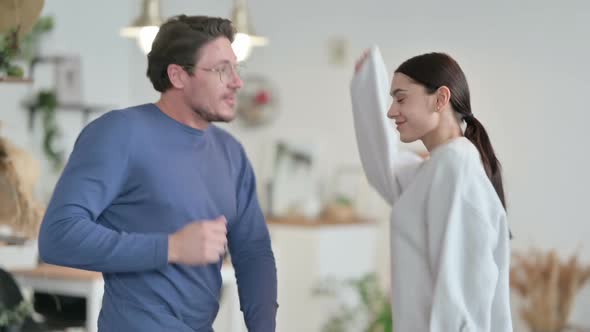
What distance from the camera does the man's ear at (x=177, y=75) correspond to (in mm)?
1900

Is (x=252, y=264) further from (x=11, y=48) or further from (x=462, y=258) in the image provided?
(x=11, y=48)

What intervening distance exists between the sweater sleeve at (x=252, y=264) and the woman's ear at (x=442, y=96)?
→ 0.48 m

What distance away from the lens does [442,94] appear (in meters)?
1.84

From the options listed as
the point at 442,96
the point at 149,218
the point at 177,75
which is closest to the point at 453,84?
the point at 442,96

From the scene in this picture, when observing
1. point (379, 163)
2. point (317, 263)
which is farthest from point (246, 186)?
point (317, 263)

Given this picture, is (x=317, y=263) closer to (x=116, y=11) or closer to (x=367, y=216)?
(x=367, y=216)

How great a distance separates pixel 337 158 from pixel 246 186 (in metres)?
4.20

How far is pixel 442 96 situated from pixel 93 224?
2.42 ft

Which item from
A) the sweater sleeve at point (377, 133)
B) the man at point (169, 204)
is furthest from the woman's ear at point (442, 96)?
the man at point (169, 204)

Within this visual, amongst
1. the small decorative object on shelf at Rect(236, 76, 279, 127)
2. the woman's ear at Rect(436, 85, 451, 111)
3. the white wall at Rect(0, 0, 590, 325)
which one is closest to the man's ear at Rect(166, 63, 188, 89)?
the woman's ear at Rect(436, 85, 451, 111)

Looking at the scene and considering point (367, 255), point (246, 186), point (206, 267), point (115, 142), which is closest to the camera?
point (115, 142)

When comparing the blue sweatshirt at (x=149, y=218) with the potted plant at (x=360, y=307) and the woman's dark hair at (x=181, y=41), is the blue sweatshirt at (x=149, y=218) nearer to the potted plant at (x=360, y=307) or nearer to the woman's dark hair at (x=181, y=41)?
the woman's dark hair at (x=181, y=41)

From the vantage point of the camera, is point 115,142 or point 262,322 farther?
point 262,322

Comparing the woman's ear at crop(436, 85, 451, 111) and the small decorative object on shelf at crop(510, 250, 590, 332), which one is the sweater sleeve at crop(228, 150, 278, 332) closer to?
the woman's ear at crop(436, 85, 451, 111)
